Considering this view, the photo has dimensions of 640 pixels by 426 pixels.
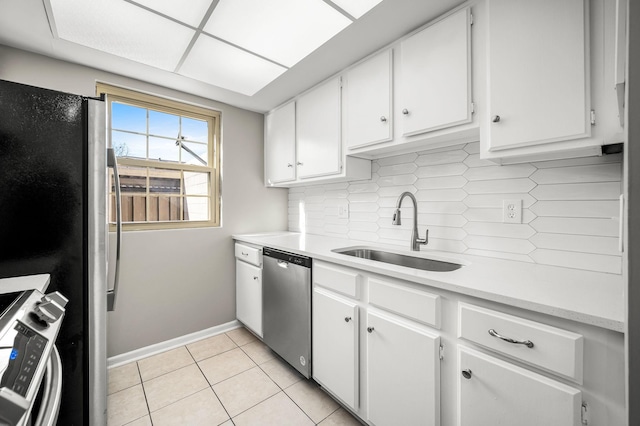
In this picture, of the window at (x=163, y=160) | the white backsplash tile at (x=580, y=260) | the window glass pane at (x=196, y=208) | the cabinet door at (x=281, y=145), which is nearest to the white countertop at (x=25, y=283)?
the window at (x=163, y=160)

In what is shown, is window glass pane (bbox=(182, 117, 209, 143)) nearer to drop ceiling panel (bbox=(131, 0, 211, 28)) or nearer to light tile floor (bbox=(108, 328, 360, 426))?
drop ceiling panel (bbox=(131, 0, 211, 28))

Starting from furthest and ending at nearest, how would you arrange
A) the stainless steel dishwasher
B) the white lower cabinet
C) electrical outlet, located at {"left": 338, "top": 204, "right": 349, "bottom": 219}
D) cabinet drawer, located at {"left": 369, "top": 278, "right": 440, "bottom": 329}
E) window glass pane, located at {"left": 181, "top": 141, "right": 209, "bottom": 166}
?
1. window glass pane, located at {"left": 181, "top": 141, "right": 209, "bottom": 166}
2. electrical outlet, located at {"left": 338, "top": 204, "right": 349, "bottom": 219}
3. the stainless steel dishwasher
4. cabinet drawer, located at {"left": 369, "top": 278, "right": 440, "bottom": 329}
5. the white lower cabinet

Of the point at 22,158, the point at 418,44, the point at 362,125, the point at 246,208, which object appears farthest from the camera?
the point at 246,208

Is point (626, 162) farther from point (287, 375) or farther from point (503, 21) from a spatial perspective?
point (287, 375)

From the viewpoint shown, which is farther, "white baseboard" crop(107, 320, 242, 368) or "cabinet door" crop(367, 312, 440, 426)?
"white baseboard" crop(107, 320, 242, 368)

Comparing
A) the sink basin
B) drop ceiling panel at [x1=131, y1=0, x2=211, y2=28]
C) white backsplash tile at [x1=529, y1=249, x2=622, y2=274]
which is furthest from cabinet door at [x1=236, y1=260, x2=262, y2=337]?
white backsplash tile at [x1=529, y1=249, x2=622, y2=274]

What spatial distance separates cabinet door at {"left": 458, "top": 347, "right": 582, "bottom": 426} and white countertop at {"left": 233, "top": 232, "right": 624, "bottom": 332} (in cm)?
23

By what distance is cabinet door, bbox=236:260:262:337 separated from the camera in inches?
89.3

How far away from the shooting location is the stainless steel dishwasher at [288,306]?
176 centimetres

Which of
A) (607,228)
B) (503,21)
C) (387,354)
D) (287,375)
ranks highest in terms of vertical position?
(503,21)

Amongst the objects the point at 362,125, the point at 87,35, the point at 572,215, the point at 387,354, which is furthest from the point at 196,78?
the point at 572,215

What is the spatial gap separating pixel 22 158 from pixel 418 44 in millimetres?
1878

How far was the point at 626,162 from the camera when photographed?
0.54 meters

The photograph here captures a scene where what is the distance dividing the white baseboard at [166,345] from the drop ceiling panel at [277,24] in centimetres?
239
